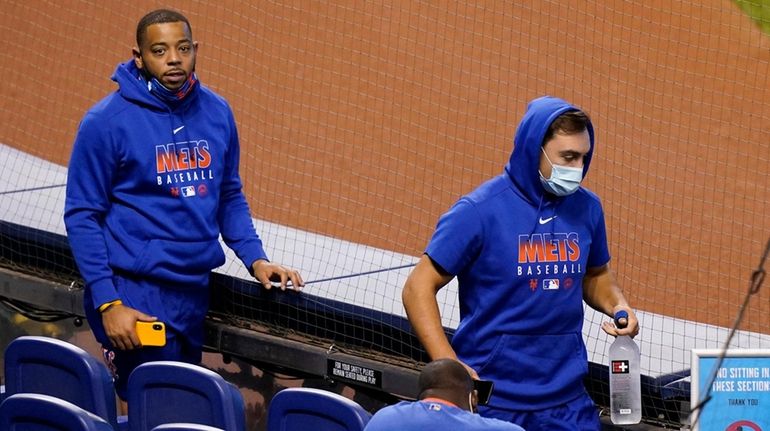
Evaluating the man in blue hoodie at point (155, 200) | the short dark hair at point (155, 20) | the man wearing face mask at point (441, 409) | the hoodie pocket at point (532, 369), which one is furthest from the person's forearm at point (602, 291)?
the short dark hair at point (155, 20)

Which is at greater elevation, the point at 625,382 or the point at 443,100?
the point at 443,100

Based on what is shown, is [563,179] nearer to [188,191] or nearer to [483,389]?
[483,389]

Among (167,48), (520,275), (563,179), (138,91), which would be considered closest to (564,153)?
(563,179)

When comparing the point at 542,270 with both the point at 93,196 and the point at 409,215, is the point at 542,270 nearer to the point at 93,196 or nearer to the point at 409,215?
the point at 93,196

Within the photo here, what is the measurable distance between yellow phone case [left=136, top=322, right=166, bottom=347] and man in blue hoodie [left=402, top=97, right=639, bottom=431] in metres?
1.04

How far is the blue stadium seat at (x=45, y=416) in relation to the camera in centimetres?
355

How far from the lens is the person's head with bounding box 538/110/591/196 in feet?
12.7

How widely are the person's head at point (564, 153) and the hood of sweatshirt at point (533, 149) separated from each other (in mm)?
23

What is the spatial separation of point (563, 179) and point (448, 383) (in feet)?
2.68

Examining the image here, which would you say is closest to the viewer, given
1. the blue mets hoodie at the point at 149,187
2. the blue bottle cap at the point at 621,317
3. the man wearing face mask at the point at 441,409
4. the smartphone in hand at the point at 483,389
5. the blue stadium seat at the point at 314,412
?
the man wearing face mask at the point at 441,409

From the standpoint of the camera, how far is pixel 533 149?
388 cm

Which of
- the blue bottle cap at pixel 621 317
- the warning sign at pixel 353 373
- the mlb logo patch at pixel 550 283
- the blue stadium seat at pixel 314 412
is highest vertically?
the mlb logo patch at pixel 550 283

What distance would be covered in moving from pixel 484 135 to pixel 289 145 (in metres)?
1.40

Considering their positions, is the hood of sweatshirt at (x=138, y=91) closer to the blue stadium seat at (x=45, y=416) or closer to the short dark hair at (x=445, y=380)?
the blue stadium seat at (x=45, y=416)
